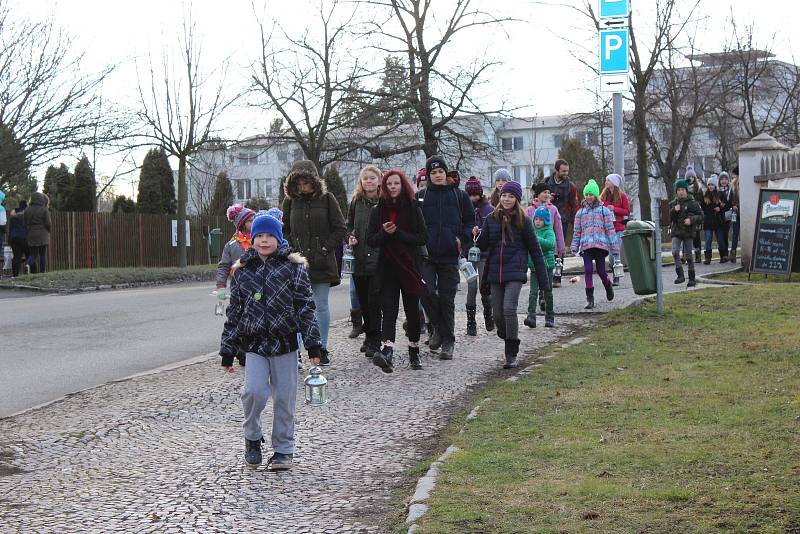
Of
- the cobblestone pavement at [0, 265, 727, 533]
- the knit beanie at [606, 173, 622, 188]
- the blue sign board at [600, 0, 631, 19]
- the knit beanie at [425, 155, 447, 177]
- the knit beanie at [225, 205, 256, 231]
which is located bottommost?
the cobblestone pavement at [0, 265, 727, 533]

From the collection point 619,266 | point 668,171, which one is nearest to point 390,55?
point 668,171

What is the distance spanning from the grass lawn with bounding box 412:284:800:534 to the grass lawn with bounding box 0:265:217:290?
14.3m

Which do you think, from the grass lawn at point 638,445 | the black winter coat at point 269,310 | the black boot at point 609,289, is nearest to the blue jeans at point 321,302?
the grass lawn at point 638,445

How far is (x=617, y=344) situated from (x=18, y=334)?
728cm

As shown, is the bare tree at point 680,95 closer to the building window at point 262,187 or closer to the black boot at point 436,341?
the black boot at point 436,341

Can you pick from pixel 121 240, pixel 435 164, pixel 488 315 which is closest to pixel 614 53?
pixel 488 315

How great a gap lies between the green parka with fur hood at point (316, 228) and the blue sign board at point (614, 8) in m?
6.12

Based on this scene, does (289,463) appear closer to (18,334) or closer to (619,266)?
(18,334)

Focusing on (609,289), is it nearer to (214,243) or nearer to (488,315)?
(488,315)

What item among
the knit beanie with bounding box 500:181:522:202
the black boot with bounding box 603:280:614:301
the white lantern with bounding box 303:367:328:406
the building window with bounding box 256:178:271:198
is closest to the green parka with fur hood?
the knit beanie with bounding box 500:181:522:202

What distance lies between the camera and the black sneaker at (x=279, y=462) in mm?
6488

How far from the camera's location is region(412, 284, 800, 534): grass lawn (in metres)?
5.02

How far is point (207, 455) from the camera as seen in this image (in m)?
6.91

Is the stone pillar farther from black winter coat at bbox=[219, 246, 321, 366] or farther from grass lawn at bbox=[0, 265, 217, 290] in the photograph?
black winter coat at bbox=[219, 246, 321, 366]
